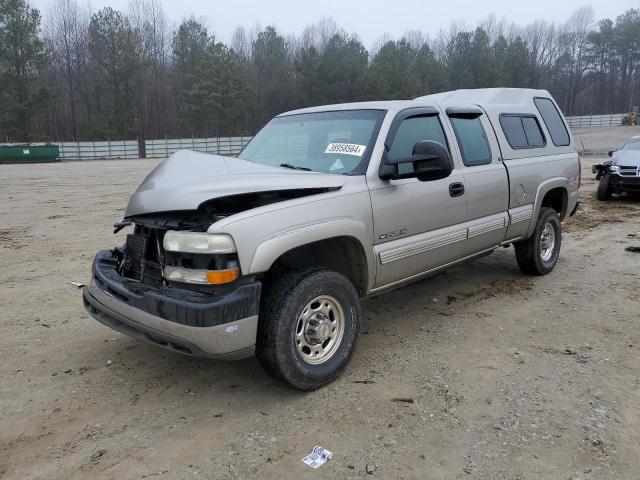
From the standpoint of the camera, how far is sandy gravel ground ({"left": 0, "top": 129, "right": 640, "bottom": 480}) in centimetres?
279

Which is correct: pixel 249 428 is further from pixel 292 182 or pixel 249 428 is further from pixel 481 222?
pixel 481 222

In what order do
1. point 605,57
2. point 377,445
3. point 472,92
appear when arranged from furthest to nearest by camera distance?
point 605,57 < point 472,92 < point 377,445

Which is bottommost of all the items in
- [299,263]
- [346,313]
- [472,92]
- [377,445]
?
[377,445]

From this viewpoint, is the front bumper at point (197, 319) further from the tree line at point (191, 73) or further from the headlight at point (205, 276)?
the tree line at point (191, 73)

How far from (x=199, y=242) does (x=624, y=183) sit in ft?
38.9

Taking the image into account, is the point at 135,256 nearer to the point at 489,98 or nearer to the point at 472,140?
the point at 472,140

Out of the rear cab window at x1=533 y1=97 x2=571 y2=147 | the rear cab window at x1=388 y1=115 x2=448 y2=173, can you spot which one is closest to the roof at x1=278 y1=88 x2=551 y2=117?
the rear cab window at x1=533 y1=97 x2=571 y2=147

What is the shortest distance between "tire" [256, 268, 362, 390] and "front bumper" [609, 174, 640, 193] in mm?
10751

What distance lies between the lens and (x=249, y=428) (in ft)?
10.2

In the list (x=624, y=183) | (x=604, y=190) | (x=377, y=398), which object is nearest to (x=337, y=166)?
(x=377, y=398)

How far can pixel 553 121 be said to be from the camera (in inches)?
248

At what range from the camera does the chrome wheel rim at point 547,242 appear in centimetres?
613

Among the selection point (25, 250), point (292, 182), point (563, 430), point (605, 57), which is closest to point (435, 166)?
point (292, 182)

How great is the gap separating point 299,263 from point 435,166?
1.20m
